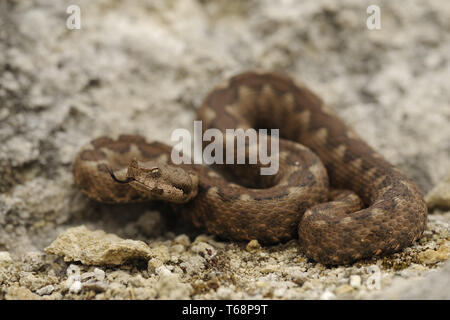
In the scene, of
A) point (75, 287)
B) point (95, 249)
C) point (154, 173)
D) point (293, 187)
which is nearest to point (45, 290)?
point (75, 287)

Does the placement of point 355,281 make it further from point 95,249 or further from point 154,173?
point 95,249

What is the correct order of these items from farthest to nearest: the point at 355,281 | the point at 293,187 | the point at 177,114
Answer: the point at 177,114
the point at 293,187
the point at 355,281

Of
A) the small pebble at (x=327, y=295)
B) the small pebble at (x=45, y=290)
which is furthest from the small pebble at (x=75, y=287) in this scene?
the small pebble at (x=327, y=295)

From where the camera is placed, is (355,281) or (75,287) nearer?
(355,281)

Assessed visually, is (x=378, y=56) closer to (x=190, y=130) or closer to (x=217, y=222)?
(x=190, y=130)

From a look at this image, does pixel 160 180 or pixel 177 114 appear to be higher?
pixel 177 114

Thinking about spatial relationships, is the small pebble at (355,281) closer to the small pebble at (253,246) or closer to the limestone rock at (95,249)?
the small pebble at (253,246)

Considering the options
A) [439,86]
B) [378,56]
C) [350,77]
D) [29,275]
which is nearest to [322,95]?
[350,77]

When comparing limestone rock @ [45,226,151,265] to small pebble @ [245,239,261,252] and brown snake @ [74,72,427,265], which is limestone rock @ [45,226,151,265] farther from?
small pebble @ [245,239,261,252]
